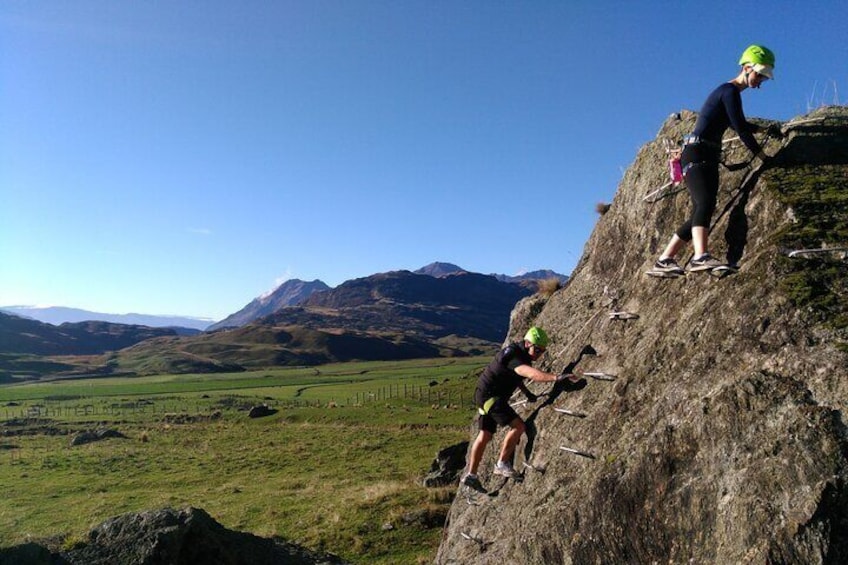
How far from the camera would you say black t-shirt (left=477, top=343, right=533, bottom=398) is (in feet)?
39.0

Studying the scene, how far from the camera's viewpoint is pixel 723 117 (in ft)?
32.3

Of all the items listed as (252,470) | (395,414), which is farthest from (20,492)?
(395,414)

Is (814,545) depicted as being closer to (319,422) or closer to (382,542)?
(382,542)

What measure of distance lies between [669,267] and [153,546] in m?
12.4

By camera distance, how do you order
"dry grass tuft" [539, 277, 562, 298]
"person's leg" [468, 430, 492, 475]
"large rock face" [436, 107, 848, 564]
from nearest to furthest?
"large rock face" [436, 107, 848, 564] → "person's leg" [468, 430, 492, 475] → "dry grass tuft" [539, 277, 562, 298]

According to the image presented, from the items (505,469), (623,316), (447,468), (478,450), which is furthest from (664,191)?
(447,468)

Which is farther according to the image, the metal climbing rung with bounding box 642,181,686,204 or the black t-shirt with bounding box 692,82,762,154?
the metal climbing rung with bounding box 642,181,686,204

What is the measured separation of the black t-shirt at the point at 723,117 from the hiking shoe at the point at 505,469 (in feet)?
23.4

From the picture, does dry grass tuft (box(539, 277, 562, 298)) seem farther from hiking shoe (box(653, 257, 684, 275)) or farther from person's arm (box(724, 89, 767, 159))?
person's arm (box(724, 89, 767, 159))

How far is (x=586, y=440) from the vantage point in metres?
9.82

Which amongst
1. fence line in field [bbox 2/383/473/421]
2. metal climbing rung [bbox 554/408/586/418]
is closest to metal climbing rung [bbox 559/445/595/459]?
metal climbing rung [bbox 554/408/586/418]

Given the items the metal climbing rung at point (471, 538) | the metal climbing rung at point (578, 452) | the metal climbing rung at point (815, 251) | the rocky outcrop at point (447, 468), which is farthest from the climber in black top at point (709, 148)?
the rocky outcrop at point (447, 468)

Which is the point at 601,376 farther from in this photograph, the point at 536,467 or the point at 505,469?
the point at 505,469

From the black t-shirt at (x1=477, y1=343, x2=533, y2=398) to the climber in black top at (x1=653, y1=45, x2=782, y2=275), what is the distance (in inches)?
125
